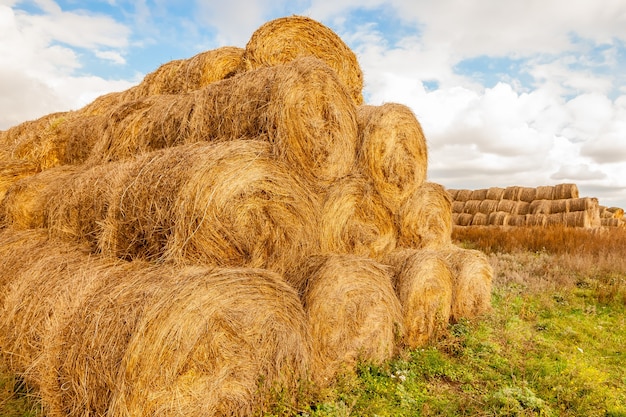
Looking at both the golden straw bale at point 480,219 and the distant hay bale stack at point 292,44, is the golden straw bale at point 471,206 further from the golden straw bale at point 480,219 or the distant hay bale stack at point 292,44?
the distant hay bale stack at point 292,44

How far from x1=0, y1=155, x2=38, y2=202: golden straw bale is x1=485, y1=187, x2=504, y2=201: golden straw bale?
20.9m

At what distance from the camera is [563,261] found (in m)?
12.0

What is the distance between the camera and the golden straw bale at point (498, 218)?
21.1m

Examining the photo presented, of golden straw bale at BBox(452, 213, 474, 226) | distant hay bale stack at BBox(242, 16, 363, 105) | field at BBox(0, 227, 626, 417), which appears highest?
distant hay bale stack at BBox(242, 16, 363, 105)

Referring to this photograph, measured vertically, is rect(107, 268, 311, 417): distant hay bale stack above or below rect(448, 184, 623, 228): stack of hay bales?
below

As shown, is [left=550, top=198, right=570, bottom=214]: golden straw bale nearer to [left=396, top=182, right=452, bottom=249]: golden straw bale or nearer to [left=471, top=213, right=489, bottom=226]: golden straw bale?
[left=471, top=213, right=489, bottom=226]: golden straw bale

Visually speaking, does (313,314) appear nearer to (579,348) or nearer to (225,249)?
(225,249)

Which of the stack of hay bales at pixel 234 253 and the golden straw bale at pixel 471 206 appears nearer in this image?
the stack of hay bales at pixel 234 253

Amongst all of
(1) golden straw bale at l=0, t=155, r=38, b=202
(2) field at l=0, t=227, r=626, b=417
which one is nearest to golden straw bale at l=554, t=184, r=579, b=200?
(2) field at l=0, t=227, r=626, b=417

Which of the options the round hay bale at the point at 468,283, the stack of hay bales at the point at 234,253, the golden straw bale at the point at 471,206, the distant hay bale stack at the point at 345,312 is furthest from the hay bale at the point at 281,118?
the golden straw bale at the point at 471,206

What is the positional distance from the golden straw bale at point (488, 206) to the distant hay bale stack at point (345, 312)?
732 inches

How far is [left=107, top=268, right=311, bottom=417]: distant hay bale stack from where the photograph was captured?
3430 mm

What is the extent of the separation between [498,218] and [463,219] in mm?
2122

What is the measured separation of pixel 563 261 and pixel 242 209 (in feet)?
34.6
